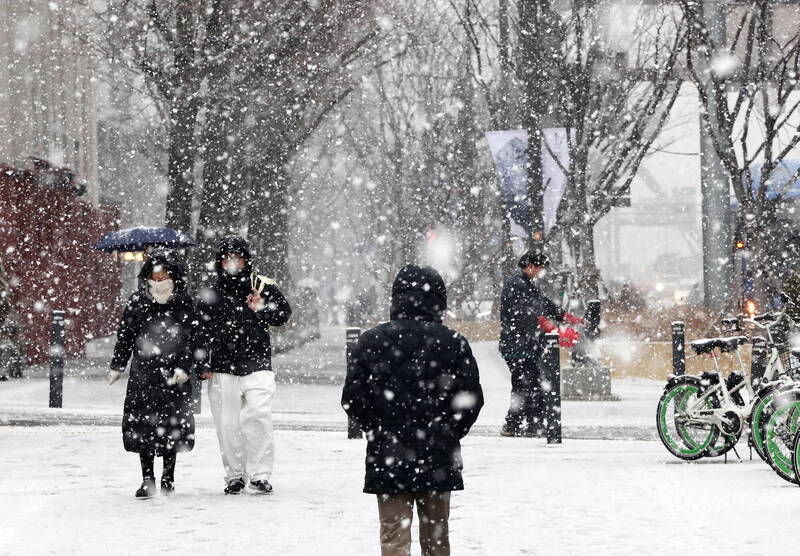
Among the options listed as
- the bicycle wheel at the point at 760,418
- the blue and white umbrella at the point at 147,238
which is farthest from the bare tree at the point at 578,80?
the bicycle wheel at the point at 760,418

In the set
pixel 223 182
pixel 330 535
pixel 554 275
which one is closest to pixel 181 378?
pixel 330 535

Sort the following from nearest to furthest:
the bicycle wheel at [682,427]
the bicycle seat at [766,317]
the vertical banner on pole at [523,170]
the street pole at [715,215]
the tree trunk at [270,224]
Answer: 1. the bicycle wheel at [682,427]
2. the bicycle seat at [766,317]
3. the vertical banner on pole at [523,170]
4. the street pole at [715,215]
5. the tree trunk at [270,224]

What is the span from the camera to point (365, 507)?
25.9 ft

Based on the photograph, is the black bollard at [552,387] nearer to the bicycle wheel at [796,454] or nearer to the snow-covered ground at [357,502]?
the snow-covered ground at [357,502]

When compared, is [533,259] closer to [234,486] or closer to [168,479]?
[234,486]

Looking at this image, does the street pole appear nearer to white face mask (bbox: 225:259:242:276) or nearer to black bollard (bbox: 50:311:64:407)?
black bollard (bbox: 50:311:64:407)

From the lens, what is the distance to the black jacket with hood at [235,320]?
8.16 meters

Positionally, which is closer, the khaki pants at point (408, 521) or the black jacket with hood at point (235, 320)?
the khaki pants at point (408, 521)

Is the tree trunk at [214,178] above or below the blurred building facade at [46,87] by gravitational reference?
below

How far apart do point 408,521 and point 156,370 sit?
358cm

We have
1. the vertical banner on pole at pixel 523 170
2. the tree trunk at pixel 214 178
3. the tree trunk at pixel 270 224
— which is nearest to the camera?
the vertical banner on pole at pixel 523 170

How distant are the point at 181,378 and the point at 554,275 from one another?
11.2 metres

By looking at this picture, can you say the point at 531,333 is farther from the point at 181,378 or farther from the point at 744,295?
the point at 744,295

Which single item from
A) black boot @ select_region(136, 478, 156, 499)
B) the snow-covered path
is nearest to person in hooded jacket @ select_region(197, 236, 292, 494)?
the snow-covered path
